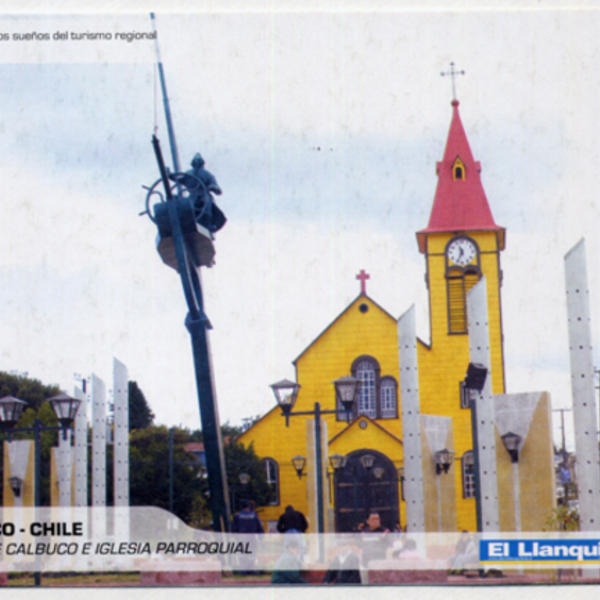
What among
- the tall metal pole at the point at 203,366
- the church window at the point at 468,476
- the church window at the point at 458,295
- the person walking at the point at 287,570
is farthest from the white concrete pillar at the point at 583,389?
the church window at the point at 458,295

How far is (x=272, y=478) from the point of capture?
26734 millimetres

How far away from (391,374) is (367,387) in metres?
0.79

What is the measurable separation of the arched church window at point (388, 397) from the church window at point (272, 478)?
3.53 meters

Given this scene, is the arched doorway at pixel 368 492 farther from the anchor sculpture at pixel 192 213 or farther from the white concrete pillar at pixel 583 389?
the white concrete pillar at pixel 583 389

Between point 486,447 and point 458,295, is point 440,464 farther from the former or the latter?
point 458,295

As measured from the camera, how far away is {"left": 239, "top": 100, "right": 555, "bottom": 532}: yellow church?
26.1 m

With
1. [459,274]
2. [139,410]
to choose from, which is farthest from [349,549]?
[139,410]

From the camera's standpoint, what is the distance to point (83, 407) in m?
16.3

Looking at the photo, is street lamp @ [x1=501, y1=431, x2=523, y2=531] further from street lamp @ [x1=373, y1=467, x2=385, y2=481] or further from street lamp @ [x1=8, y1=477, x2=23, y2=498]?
street lamp @ [x1=373, y1=467, x2=385, y2=481]

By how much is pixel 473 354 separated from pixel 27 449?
754 centimetres

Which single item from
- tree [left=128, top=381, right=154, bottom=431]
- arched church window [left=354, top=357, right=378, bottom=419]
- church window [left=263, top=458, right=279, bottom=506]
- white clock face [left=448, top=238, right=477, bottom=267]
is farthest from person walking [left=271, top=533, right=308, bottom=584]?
tree [left=128, top=381, right=154, bottom=431]

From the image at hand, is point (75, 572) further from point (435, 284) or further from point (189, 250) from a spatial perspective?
point (435, 284)

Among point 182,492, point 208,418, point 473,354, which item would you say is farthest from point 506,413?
point 182,492

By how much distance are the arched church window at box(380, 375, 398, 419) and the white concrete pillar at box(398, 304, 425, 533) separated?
14.4 m
